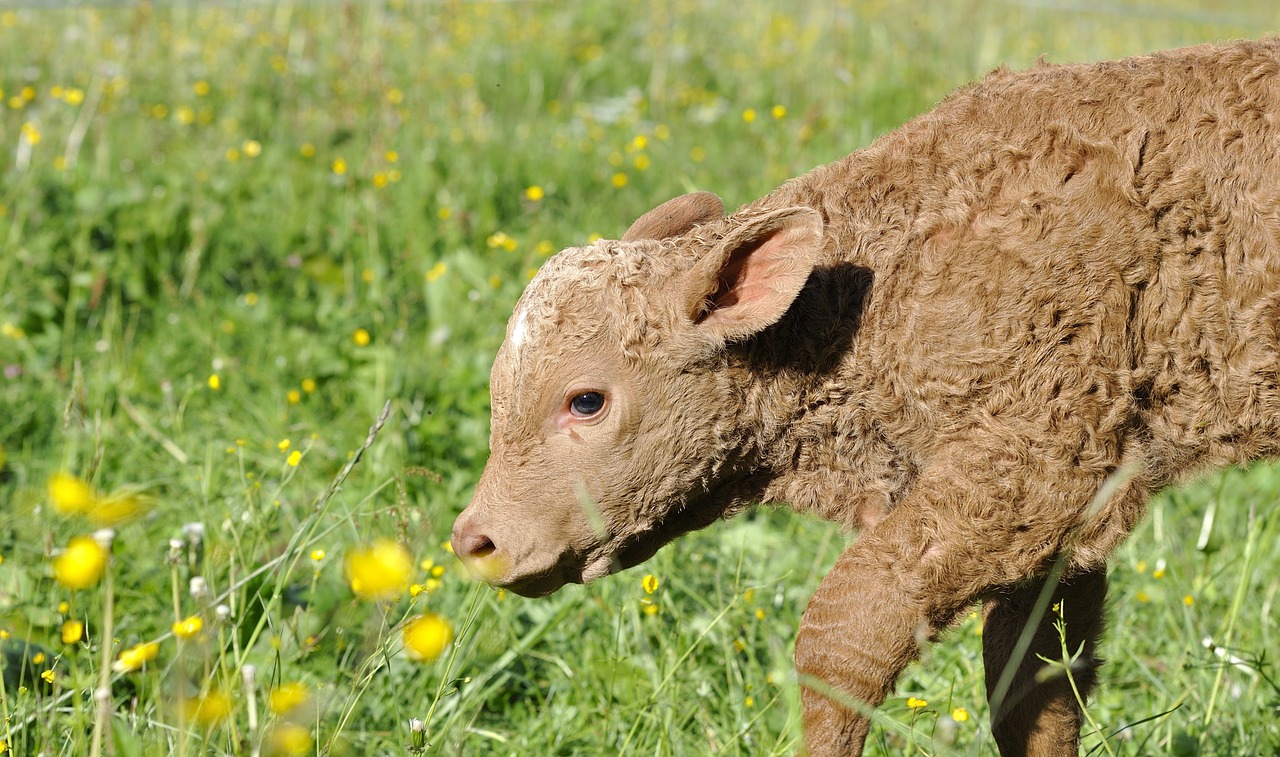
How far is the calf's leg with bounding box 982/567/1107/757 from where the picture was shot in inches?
129

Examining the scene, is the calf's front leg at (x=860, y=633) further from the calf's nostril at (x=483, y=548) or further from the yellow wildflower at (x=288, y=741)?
the yellow wildflower at (x=288, y=741)

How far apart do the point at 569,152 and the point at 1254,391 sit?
5181mm

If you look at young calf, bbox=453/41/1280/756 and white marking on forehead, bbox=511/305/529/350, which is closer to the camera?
young calf, bbox=453/41/1280/756

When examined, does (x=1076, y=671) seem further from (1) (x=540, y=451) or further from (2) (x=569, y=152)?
(2) (x=569, y=152)

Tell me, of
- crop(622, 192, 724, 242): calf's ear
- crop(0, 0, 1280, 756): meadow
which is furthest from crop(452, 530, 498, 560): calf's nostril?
crop(622, 192, 724, 242): calf's ear

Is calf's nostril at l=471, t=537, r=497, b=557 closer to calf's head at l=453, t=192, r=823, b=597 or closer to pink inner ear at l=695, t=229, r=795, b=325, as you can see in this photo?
calf's head at l=453, t=192, r=823, b=597

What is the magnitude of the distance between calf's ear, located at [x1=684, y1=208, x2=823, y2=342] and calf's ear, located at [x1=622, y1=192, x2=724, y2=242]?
15.5 inches

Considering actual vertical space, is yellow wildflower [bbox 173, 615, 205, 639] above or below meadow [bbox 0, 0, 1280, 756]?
Answer: above

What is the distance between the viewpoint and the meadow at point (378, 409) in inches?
125

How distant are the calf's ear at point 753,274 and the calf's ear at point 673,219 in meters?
0.39

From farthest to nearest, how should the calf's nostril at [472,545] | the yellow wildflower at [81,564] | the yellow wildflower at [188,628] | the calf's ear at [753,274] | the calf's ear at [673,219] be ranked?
the calf's ear at [673,219]
the calf's nostril at [472,545]
the calf's ear at [753,274]
the yellow wildflower at [188,628]
the yellow wildflower at [81,564]

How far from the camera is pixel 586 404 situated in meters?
3.08

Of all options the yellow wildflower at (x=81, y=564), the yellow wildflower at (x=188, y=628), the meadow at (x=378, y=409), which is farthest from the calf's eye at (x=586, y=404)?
the yellow wildflower at (x=81, y=564)

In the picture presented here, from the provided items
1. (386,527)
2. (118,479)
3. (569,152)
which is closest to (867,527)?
(386,527)
